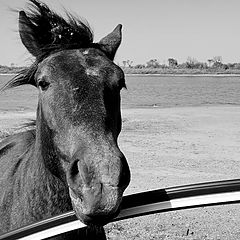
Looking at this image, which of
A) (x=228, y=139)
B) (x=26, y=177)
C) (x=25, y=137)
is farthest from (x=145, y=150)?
(x=26, y=177)

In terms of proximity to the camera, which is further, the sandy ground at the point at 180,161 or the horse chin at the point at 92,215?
the sandy ground at the point at 180,161

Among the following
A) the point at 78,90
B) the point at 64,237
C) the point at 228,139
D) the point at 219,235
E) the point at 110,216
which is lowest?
the point at 228,139

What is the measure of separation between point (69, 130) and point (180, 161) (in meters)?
7.64

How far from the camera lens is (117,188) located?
6.23ft

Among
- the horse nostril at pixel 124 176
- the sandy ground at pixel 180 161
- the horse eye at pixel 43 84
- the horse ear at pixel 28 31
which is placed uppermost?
the horse ear at pixel 28 31

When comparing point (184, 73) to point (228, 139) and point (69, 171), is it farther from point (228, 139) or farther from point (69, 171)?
point (69, 171)

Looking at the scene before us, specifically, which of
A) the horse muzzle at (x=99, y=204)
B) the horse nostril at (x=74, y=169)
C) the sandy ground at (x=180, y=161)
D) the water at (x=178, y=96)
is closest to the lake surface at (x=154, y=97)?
the water at (x=178, y=96)

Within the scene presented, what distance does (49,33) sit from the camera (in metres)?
3.04

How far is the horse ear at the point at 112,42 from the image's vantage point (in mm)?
3111

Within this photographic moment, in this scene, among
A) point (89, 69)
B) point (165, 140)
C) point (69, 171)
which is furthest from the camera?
point (165, 140)

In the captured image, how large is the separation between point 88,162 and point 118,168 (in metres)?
0.13

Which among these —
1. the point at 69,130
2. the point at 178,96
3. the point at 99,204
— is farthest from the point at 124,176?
the point at 178,96

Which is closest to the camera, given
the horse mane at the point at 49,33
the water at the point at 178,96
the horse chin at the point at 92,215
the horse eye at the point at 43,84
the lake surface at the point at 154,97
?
the horse chin at the point at 92,215

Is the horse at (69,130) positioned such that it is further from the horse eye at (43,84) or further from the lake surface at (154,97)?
the lake surface at (154,97)
